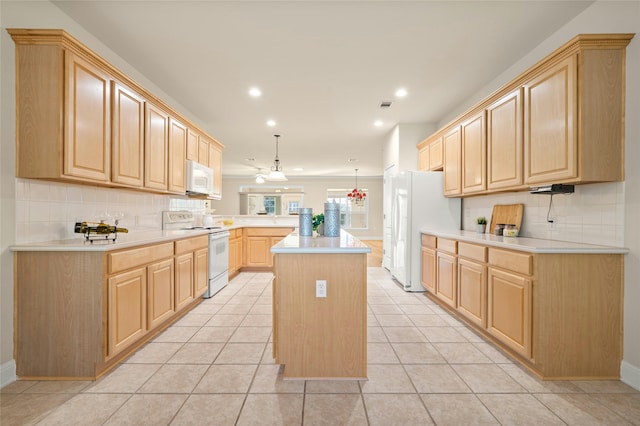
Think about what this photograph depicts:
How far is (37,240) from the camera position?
2.11 m

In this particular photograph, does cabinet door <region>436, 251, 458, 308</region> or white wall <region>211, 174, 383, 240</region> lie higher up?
white wall <region>211, 174, 383, 240</region>

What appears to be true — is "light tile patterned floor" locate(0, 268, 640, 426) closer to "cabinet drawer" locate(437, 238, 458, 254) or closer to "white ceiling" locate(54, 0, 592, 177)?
"cabinet drawer" locate(437, 238, 458, 254)

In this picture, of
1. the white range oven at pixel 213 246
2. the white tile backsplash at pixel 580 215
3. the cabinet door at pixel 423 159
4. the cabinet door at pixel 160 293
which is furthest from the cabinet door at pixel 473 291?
the white range oven at pixel 213 246

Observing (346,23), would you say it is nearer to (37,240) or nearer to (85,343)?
(37,240)

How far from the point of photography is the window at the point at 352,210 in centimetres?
1202

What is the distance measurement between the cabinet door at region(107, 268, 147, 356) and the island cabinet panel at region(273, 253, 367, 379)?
1177 mm

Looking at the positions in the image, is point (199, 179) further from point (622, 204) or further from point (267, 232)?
point (622, 204)

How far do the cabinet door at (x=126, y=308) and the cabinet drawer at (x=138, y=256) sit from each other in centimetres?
6

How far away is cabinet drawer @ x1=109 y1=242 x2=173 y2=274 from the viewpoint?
2078mm

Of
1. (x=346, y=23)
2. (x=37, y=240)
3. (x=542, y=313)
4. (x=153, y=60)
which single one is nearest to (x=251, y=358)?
(x=37, y=240)

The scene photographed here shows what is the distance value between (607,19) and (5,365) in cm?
479

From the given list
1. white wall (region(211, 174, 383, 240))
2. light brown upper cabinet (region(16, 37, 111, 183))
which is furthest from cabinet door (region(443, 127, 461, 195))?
white wall (region(211, 174, 383, 240))

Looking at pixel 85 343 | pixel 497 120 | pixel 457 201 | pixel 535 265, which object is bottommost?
pixel 85 343

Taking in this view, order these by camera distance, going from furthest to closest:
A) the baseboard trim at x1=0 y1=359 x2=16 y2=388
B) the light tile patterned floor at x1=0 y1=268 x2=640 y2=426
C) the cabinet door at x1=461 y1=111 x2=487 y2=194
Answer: the cabinet door at x1=461 y1=111 x2=487 y2=194 < the baseboard trim at x1=0 y1=359 x2=16 y2=388 < the light tile patterned floor at x1=0 y1=268 x2=640 y2=426
